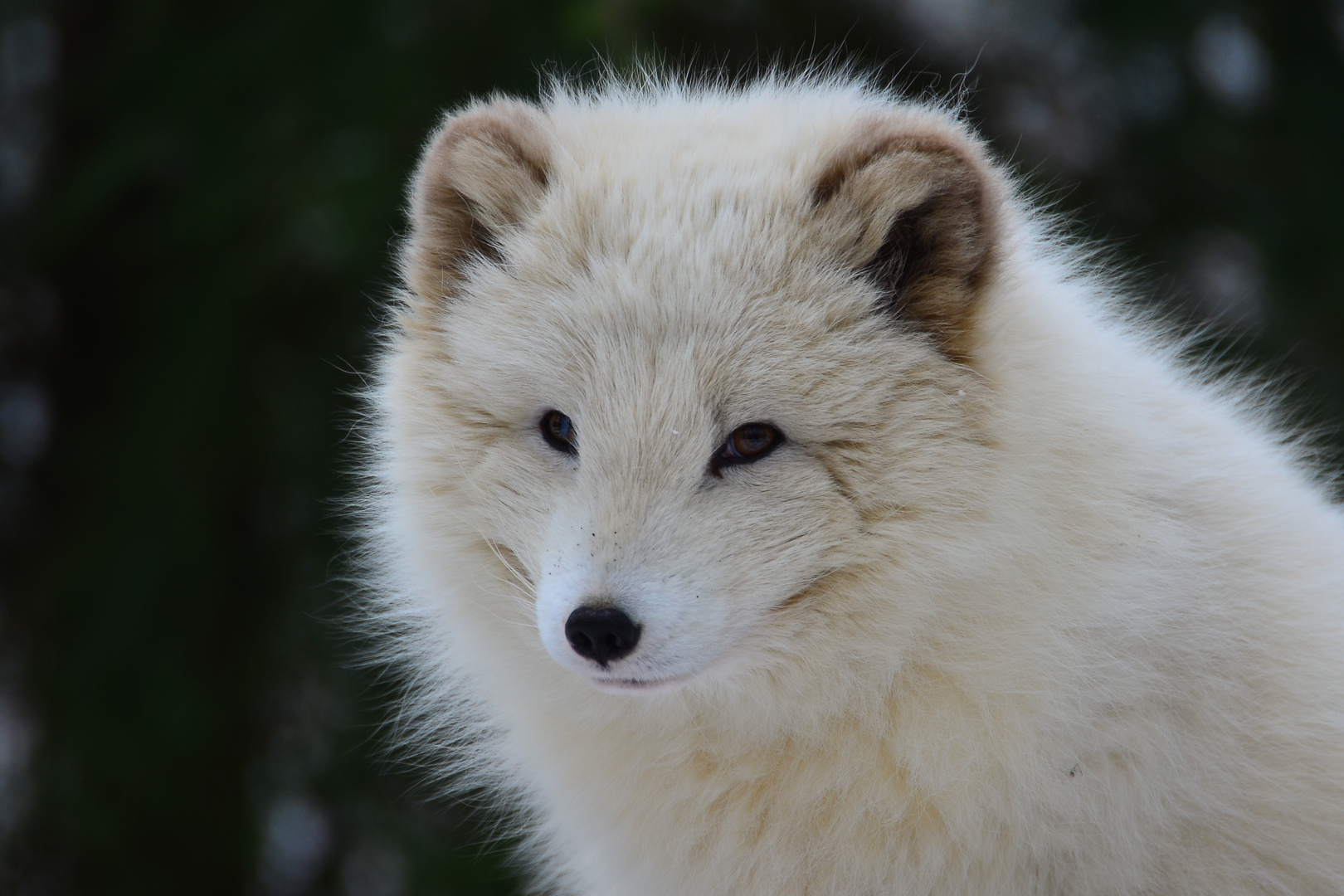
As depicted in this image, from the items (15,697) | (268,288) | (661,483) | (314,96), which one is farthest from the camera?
(15,697)

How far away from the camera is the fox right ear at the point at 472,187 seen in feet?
9.22

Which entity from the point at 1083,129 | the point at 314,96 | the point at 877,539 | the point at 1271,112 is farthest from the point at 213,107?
the point at 1271,112

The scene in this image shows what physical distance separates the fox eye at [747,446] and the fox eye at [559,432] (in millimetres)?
291

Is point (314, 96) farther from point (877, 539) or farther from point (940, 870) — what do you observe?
point (940, 870)

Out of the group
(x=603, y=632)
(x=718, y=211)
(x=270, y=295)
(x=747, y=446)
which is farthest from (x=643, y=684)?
(x=270, y=295)

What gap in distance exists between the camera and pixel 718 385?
2.45m

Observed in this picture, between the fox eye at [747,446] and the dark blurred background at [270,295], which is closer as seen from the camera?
the fox eye at [747,446]

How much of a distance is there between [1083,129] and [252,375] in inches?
143

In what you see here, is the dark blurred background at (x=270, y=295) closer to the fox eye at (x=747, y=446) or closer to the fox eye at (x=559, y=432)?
the fox eye at (x=559, y=432)

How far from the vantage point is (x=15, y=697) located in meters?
5.64

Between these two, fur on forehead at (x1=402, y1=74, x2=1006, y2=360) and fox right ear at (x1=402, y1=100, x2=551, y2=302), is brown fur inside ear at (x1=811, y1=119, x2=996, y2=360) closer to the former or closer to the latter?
Result: fur on forehead at (x1=402, y1=74, x2=1006, y2=360)

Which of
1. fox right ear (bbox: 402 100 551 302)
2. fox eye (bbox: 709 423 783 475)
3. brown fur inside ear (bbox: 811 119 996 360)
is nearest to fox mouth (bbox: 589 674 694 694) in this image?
fox eye (bbox: 709 423 783 475)

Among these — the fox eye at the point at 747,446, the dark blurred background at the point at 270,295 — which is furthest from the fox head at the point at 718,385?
the dark blurred background at the point at 270,295

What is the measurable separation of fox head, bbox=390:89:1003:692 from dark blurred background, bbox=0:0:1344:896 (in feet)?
5.92
